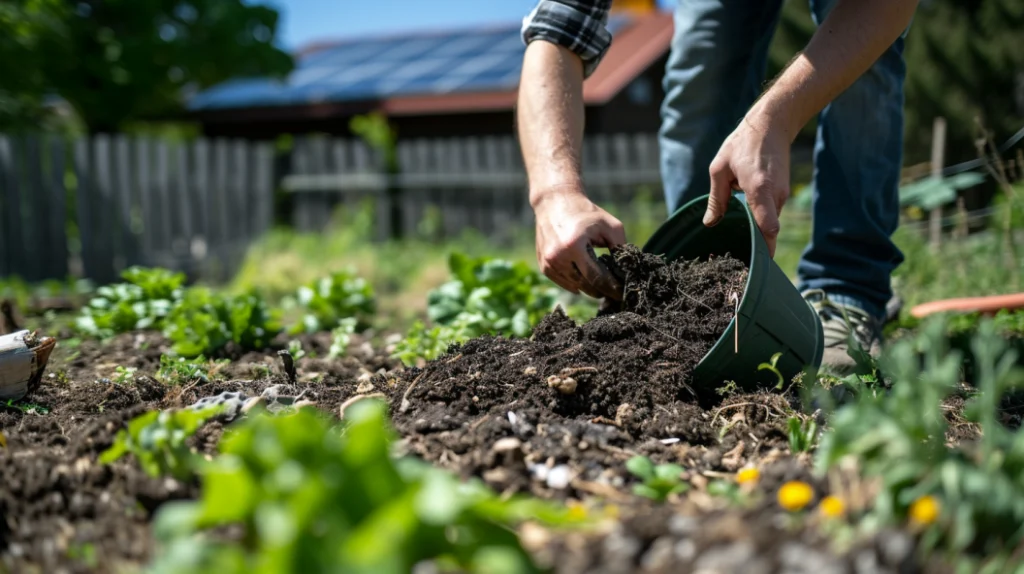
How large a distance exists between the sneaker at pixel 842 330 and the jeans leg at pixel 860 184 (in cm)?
5

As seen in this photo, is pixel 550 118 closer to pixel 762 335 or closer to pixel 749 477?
pixel 762 335

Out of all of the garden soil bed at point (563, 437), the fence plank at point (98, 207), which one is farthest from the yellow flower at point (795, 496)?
the fence plank at point (98, 207)

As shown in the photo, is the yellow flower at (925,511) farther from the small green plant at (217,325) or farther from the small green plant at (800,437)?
the small green plant at (217,325)

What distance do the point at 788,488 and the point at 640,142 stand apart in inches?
370

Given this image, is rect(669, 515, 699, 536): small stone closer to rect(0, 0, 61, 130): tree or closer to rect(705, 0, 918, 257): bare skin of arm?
rect(705, 0, 918, 257): bare skin of arm

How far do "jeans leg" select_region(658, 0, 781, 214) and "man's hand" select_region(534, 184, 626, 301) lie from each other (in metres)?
0.96

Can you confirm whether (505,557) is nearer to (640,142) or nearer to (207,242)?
(207,242)

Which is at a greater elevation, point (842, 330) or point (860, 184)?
point (860, 184)

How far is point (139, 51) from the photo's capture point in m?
12.3

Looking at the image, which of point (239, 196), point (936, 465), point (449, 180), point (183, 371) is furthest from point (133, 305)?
point (449, 180)

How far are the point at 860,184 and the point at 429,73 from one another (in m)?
11.5

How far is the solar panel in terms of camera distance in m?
13.1

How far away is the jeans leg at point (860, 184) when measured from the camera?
2.87m

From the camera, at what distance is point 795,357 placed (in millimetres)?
2111
